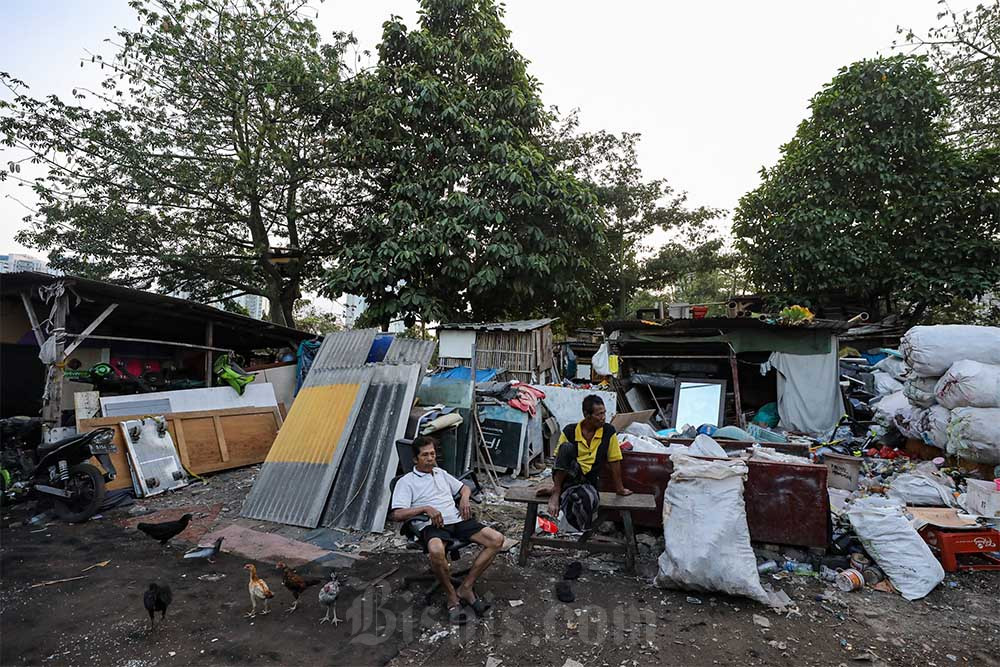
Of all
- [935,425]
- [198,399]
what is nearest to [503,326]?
[198,399]

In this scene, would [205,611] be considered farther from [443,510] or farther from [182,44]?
[182,44]

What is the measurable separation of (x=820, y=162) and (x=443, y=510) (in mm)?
14221

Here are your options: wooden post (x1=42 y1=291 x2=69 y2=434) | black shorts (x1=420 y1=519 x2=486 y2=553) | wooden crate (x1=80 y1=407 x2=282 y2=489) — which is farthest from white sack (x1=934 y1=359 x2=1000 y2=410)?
wooden post (x1=42 y1=291 x2=69 y2=434)

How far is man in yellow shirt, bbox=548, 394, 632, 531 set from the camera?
4.14 metres

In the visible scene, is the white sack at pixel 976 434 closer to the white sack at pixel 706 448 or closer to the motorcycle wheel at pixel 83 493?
the white sack at pixel 706 448

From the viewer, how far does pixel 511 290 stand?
12.4 meters

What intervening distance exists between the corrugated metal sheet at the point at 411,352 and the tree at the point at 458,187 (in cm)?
464

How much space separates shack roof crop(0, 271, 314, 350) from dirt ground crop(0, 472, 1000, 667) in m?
4.05

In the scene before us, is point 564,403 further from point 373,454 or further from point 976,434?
point 976,434

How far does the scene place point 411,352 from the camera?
674 cm

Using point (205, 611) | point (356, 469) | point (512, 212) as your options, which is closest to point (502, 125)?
point (512, 212)

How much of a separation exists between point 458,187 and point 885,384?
9151 millimetres

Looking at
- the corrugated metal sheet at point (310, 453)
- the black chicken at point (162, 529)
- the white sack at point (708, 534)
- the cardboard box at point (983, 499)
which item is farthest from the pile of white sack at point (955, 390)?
the black chicken at point (162, 529)

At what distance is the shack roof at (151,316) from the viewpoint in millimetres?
7082
